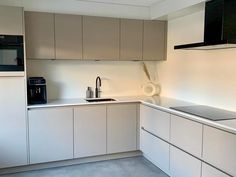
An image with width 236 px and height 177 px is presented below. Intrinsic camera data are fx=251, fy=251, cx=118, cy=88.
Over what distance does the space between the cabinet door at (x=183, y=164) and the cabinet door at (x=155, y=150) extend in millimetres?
113

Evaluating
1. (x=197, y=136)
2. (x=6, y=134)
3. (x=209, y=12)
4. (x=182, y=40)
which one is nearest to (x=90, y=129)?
(x=6, y=134)

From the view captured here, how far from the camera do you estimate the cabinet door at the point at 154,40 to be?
3.96 meters

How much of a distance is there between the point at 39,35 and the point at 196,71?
218 cm

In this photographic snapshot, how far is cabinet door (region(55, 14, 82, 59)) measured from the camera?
346 cm

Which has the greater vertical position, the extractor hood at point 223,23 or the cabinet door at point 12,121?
the extractor hood at point 223,23

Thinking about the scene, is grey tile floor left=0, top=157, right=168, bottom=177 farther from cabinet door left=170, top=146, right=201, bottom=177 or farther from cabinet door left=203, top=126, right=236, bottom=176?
cabinet door left=203, top=126, right=236, bottom=176

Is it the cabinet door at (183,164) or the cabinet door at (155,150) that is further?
the cabinet door at (155,150)

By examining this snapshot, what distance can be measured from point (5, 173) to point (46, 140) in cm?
65

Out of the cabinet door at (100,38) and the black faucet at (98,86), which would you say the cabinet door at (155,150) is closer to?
the black faucet at (98,86)

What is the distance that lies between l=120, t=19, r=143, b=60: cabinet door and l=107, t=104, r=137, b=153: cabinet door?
79cm

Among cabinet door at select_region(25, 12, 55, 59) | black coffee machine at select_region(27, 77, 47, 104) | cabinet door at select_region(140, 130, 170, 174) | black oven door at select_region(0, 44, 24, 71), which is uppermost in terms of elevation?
cabinet door at select_region(25, 12, 55, 59)

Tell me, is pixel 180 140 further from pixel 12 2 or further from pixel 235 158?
pixel 12 2

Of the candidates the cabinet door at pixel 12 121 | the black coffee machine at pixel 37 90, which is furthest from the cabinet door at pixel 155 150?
the cabinet door at pixel 12 121

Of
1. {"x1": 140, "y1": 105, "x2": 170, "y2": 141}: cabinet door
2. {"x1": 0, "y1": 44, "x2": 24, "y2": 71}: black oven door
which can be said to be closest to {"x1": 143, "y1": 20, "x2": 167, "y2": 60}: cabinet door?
{"x1": 140, "y1": 105, "x2": 170, "y2": 141}: cabinet door
